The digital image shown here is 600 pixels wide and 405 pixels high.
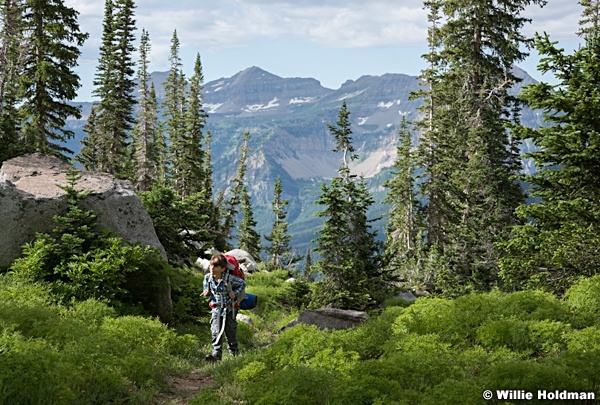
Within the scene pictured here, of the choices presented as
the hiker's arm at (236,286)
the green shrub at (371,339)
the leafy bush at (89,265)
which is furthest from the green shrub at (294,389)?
the leafy bush at (89,265)

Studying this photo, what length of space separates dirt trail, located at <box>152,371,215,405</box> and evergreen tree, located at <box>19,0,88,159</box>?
1997cm

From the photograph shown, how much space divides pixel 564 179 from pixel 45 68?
23815 mm

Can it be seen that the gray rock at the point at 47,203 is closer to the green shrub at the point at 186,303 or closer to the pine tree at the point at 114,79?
the green shrub at the point at 186,303

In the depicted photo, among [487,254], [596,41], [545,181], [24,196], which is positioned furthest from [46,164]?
[487,254]

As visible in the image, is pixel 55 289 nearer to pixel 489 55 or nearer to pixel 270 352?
pixel 270 352

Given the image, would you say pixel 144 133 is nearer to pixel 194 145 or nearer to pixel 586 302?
pixel 194 145

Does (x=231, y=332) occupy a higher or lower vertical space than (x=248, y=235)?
higher

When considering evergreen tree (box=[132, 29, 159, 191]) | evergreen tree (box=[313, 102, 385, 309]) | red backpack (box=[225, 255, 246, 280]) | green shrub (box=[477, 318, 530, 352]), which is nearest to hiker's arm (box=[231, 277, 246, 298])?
red backpack (box=[225, 255, 246, 280])

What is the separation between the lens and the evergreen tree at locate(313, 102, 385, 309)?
1936 centimetres

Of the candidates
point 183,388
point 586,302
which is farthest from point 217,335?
point 586,302

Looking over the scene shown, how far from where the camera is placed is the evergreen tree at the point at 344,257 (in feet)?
63.5

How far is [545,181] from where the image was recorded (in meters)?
13.0

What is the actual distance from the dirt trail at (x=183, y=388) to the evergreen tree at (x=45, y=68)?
1997cm

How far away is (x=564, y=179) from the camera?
41.4ft
